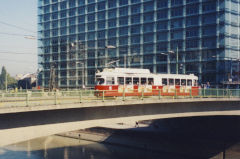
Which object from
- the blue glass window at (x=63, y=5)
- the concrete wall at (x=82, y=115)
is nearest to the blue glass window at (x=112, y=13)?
the blue glass window at (x=63, y=5)

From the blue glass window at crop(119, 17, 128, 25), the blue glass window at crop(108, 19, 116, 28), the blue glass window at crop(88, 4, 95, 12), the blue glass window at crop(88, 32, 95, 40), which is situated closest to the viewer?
the blue glass window at crop(119, 17, 128, 25)

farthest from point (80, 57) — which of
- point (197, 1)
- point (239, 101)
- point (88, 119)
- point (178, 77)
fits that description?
point (88, 119)

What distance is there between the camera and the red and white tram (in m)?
33.2

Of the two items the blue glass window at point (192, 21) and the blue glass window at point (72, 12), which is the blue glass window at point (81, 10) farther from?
the blue glass window at point (192, 21)

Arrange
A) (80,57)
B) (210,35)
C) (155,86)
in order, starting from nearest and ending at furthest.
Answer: (155,86) < (210,35) < (80,57)

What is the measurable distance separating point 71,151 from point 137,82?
17.6 m

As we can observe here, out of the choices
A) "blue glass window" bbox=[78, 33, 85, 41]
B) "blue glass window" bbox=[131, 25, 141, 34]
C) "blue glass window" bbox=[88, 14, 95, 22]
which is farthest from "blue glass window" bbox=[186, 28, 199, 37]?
"blue glass window" bbox=[78, 33, 85, 41]

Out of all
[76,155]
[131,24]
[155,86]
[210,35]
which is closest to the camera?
[155,86]

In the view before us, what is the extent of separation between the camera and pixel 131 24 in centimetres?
8950

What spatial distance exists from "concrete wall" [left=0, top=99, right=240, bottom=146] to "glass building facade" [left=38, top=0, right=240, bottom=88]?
3597 cm

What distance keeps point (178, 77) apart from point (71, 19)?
228 ft

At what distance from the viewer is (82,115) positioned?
21.8 m

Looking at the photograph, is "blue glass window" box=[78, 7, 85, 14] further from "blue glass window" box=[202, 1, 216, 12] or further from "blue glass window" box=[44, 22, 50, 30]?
"blue glass window" box=[202, 1, 216, 12]

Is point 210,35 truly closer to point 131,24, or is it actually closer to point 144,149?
point 131,24
